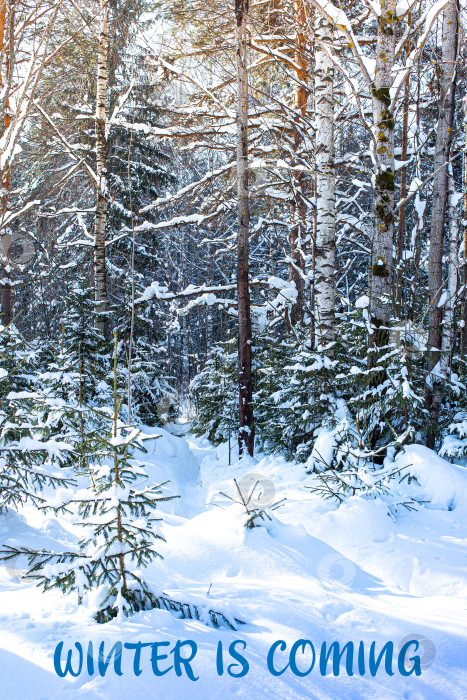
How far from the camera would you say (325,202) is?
7.16 metres

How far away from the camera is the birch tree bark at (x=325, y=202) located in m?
7.10

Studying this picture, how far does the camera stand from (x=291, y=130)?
9.52 metres

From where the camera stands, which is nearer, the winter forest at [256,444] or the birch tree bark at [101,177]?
the winter forest at [256,444]

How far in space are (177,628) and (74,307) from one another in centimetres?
733

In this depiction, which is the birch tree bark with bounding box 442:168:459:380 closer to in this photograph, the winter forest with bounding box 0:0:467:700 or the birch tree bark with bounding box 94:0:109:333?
the winter forest with bounding box 0:0:467:700

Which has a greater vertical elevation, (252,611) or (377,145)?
(377,145)

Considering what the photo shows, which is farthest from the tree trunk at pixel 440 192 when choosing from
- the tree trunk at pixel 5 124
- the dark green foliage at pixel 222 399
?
the tree trunk at pixel 5 124

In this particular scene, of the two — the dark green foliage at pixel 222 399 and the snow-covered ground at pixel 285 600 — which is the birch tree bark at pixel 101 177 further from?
the snow-covered ground at pixel 285 600

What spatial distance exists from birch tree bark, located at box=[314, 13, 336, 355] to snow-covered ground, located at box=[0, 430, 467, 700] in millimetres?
2911

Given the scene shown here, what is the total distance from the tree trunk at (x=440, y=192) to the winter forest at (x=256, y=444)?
4 centimetres

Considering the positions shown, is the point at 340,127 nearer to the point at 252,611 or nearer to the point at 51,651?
the point at 252,611

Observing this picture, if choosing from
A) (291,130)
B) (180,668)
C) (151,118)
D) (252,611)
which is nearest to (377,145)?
(291,130)

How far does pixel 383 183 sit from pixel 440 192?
1.81m

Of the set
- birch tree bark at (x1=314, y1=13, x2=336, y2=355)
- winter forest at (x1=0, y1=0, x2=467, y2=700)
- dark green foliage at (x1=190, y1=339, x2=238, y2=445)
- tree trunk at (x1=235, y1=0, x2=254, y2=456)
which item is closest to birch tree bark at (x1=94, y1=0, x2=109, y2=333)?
winter forest at (x1=0, y1=0, x2=467, y2=700)
